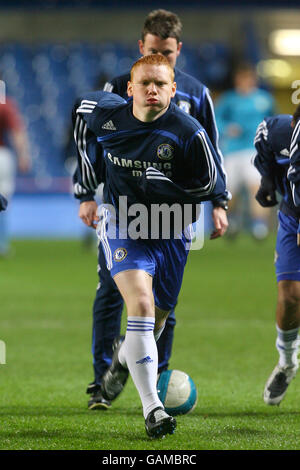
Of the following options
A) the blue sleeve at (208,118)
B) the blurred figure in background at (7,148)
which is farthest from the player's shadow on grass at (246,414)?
the blurred figure in background at (7,148)

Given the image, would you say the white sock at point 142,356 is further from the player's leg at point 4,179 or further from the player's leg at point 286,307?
the player's leg at point 4,179

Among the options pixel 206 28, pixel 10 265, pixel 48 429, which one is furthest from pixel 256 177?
pixel 48 429

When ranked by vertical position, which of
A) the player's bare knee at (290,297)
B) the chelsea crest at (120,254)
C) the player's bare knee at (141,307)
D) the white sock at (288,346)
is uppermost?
the chelsea crest at (120,254)

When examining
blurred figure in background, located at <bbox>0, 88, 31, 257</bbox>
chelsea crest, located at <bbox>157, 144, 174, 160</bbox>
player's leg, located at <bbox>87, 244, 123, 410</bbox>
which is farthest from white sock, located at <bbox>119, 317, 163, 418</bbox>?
blurred figure in background, located at <bbox>0, 88, 31, 257</bbox>

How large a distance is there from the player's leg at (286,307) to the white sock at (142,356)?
0.98m

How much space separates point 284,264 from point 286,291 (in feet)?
0.46

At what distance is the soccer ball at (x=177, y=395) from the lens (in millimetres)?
4426

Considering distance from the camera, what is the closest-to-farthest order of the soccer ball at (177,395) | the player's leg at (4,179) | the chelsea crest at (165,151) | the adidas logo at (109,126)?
1. the chelsea crest at (165,151)
2. the adidas logo at (109,126)
3. the soccer ball at (177,395)
4. the player's leg at (4,179)

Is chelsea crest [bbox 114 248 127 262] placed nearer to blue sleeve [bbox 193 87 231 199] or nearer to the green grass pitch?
the green grass pitch

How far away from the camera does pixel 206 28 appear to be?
74.7 feet

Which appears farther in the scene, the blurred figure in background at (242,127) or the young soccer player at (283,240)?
the blurred figure in background at (242,127)

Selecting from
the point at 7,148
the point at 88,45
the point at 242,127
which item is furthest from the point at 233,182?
the point at 88,45
